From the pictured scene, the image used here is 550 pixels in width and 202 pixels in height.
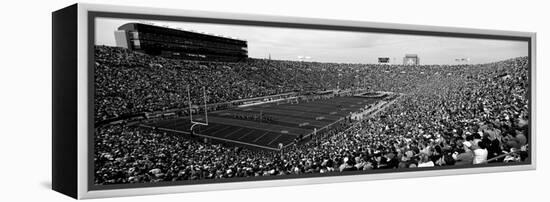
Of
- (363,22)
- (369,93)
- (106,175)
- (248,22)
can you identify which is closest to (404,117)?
(369,93)

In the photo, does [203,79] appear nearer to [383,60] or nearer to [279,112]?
[279,112]

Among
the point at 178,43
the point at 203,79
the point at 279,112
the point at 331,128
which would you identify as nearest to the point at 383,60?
the point at 331,128

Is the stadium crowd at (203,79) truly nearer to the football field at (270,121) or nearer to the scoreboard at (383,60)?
the scoreboard at (383,60)

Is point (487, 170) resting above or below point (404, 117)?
below

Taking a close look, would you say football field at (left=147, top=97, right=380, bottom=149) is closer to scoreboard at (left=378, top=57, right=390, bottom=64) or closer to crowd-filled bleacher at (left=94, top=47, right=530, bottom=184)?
crowd-filled bleacher at (left=94, top=47, right=530, bottom=184)

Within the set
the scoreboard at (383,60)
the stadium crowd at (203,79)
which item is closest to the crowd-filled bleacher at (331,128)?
the stadium crowd at (203,79)

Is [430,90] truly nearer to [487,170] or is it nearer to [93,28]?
[487,170]
